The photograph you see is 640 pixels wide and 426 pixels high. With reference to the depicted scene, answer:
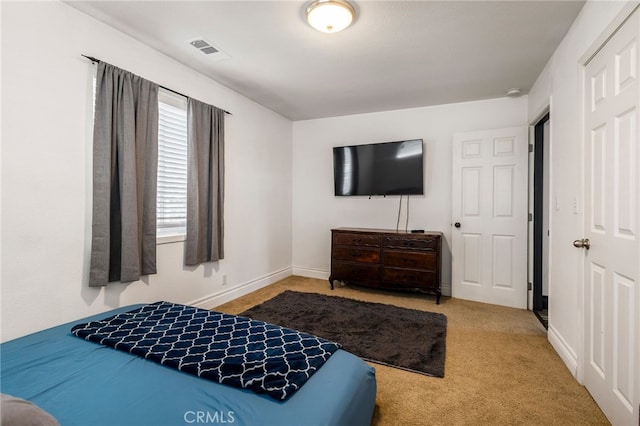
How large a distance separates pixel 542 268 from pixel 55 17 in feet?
16.9

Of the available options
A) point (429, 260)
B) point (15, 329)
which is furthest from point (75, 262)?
point (429, 260)

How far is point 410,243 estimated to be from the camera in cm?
365

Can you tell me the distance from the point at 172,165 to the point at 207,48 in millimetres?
1136

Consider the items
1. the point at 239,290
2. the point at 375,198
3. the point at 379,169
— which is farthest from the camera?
the point at 375,198

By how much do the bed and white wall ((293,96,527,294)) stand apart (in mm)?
3017

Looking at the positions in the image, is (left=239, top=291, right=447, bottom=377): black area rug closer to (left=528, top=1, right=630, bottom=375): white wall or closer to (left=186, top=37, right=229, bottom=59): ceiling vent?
(left=528, top=1, right=630, bottom=375): white wall

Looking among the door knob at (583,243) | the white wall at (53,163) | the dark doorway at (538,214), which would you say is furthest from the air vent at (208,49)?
the dark doorway at (538,214)

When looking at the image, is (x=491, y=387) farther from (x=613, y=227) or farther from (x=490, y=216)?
(x=490, y=216)

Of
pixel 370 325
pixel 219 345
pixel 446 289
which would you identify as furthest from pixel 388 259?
pixel 219 345

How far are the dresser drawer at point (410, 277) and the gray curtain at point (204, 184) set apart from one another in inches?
81.7

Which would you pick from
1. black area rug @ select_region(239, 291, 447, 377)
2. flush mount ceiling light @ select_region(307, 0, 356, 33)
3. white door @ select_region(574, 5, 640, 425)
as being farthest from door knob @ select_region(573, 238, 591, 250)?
flush mount ceiling light @ select_region(307, 0, 356, 33)

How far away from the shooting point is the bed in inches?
40.8

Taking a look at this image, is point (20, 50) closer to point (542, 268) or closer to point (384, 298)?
point (384, 298)

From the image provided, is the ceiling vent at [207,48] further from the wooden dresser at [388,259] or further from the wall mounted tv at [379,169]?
the wooden dresser at [388,259]
